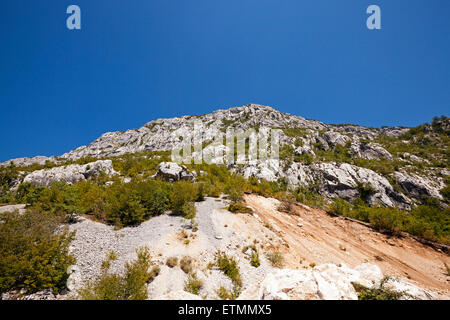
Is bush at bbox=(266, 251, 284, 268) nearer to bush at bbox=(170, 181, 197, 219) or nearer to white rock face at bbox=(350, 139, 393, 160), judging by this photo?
bush at bbox=(170, 181, 197, 219)

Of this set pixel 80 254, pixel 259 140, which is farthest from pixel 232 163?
pixel 80 254

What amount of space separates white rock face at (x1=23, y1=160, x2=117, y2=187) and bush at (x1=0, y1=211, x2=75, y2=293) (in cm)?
1571

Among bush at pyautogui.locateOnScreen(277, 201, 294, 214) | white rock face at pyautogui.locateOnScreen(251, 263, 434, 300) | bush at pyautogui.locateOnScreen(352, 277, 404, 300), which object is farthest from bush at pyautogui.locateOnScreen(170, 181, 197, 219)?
bush at pyautogui.locateOnScreen(277, 201, 294, 214)

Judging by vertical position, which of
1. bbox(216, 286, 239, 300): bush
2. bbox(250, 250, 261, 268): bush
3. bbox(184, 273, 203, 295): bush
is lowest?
bbox(250, 250, 261, 268): bush

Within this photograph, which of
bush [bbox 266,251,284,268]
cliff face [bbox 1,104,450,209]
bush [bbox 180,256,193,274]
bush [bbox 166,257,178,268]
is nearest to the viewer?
bush [bbox 180,256,193,274]

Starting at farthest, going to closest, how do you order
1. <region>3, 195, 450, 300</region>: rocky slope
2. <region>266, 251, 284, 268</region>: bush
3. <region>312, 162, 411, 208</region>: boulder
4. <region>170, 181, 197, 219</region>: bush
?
<region>312, 162, 411, 208</region>: boulder, <region>170, 181, 197, 219</region>: bush, <region>266, 251, 284, 268</region>: bush, <region>3, 195, 450, 300</region>: rocky slope

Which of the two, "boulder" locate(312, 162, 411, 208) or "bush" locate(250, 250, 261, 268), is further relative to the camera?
"boulder" locate(312, 162, 411, 208)

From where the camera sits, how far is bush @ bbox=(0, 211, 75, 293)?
4.62 metres

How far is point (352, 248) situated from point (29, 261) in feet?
56.1

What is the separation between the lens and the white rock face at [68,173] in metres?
17.8

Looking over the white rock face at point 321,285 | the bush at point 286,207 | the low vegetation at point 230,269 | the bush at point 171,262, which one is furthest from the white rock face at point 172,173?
the white rock face at point 321,285
